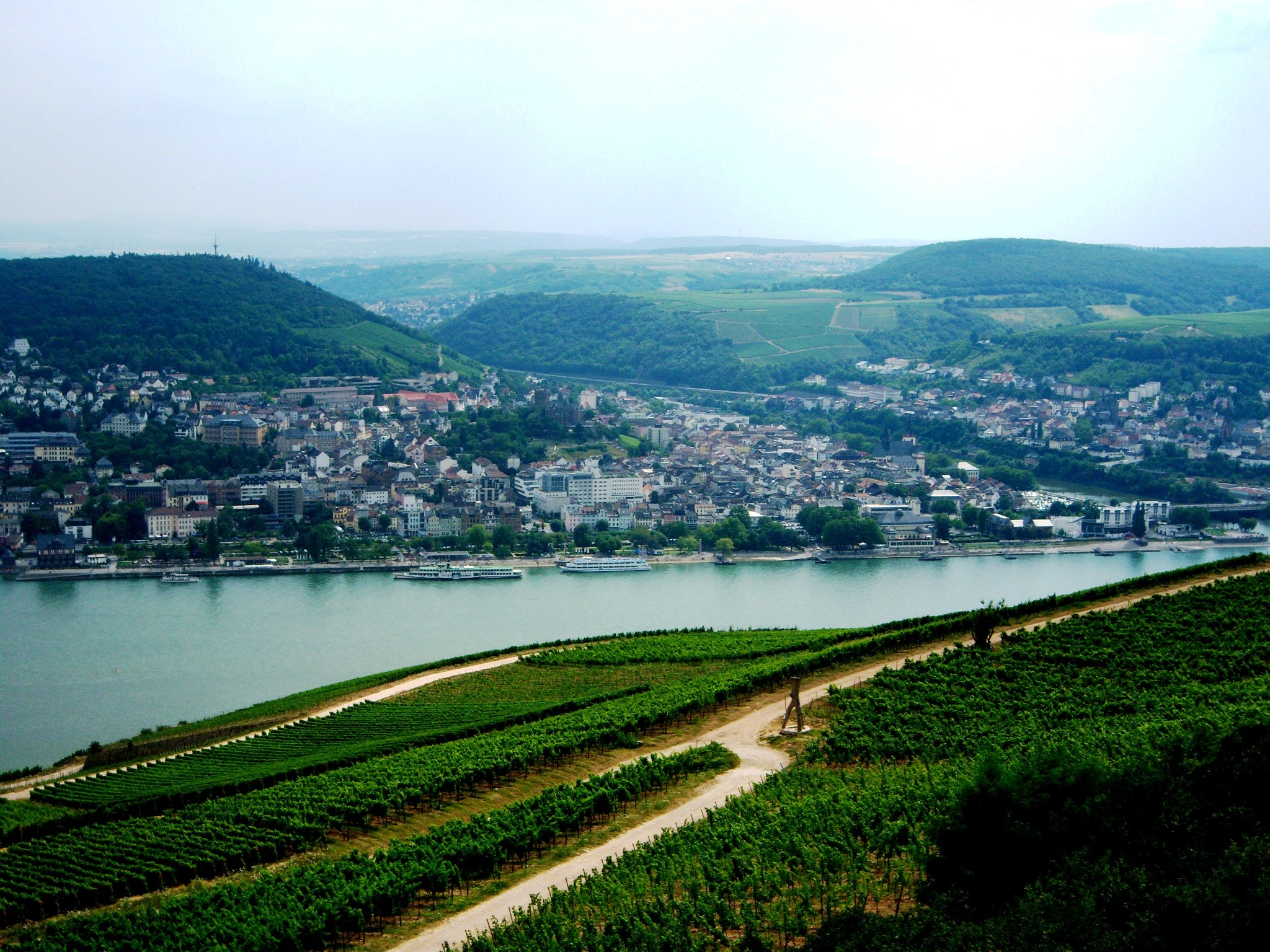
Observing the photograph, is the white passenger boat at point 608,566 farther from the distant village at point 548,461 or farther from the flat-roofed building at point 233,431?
the flat-roofed building at point 233,431

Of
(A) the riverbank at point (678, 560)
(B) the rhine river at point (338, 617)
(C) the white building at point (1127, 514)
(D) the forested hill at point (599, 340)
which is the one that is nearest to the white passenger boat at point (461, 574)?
(B) the rhine river at point (338, 617)

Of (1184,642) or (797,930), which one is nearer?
(797,930)

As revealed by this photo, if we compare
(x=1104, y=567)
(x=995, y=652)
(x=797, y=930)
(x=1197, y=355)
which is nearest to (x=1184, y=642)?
(x=995, y=652)

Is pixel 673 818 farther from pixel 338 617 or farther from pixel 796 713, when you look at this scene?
pixel 338 617

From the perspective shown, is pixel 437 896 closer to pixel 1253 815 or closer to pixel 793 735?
pixel 793 735

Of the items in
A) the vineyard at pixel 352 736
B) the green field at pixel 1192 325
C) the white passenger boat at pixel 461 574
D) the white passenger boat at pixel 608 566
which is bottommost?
the white passenger boat at pixel 461 574

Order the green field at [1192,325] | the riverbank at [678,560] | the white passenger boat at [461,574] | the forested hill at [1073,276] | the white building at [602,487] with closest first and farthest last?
the white passenger boat at [461,574] < the riverbank at [678,560] < the white building at [602,487] < the green field at [1192,325] < the forested hill at [1073,276]

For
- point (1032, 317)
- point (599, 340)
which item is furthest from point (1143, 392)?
point (599, 340)
